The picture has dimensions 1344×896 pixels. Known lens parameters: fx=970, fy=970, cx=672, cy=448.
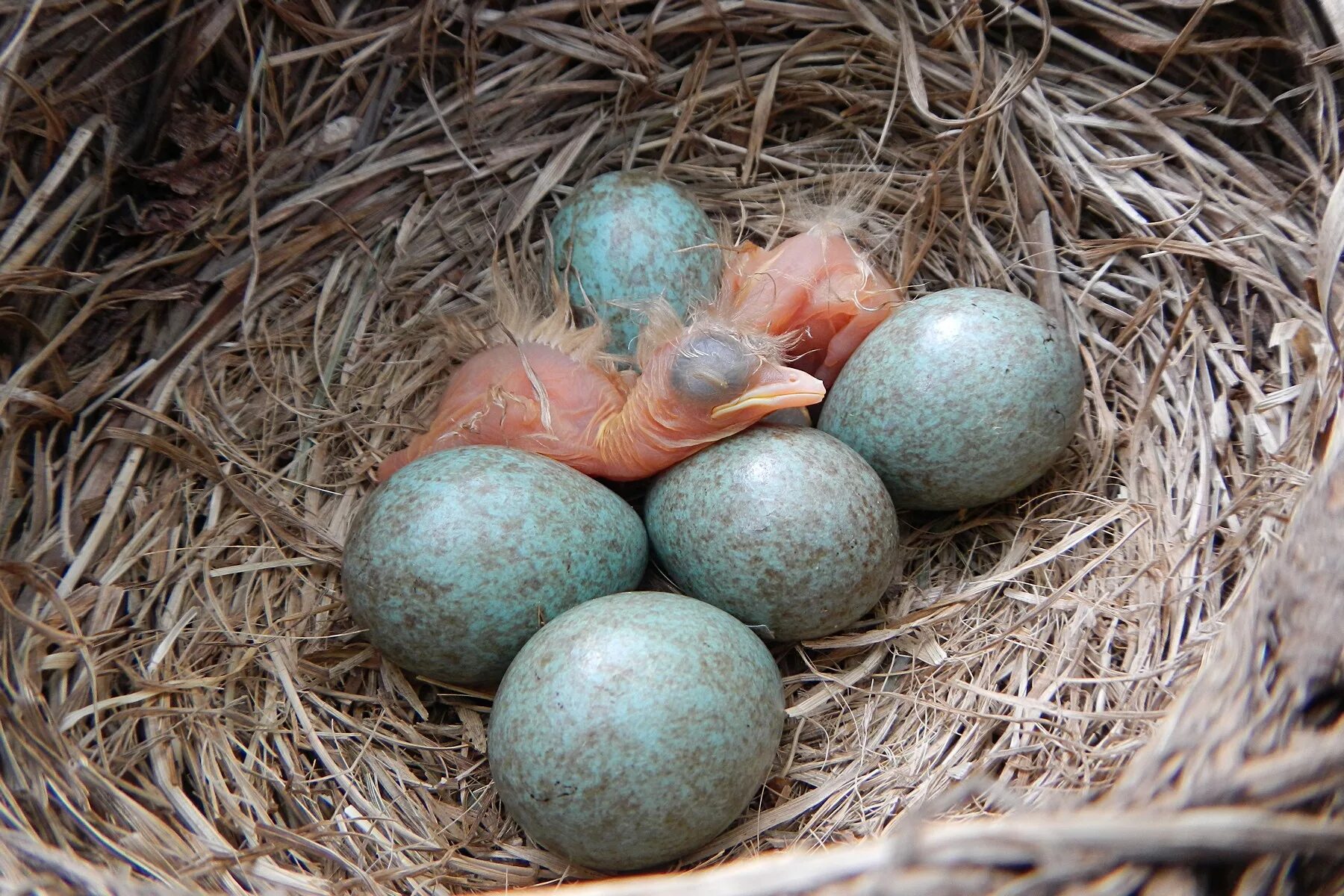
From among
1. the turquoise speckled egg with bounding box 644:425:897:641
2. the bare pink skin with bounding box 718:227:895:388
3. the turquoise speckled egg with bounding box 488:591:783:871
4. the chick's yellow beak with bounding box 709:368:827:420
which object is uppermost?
the bare pink skin with bounding box 718:227:895:388

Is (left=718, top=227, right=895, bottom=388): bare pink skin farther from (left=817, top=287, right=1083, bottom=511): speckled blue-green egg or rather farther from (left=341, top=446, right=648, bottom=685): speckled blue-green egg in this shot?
(left=341, top=446, right=648, bottom=685): speckled blue-green egg

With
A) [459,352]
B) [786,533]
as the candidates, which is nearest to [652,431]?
[786,533]

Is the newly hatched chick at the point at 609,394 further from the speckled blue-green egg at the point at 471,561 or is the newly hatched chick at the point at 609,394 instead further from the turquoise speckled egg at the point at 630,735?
the turquoise speckled egg at the point at 630,735

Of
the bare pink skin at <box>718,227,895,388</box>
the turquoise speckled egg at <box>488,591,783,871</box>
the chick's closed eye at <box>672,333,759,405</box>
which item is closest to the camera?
the turquoise speckled egg at <box>488,591,783,871</box>

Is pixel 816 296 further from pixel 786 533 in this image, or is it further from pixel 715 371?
pixel 786 533

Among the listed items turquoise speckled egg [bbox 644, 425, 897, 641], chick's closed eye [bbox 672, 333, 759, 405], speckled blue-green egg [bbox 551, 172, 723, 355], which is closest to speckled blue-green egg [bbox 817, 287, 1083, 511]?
turquoise speckled egg [bbox 644, 425, 897, 641]

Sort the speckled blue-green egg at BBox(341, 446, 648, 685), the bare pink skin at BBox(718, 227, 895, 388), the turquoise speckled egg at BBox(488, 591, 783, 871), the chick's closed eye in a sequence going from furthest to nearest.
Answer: the bare pink skin at BBox(718, 227, 895, 388) → the chick's closed eye → the speckled blue-green egg at BBox(341, 446, 648, 685) → the turquoise speckled egg at BBox(488, 591, 783, 871)

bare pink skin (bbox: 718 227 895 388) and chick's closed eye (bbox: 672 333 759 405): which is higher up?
bare pink skin (bbox: 718 227 895 388)

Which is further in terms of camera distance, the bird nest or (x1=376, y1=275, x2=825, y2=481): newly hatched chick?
(x1=376, y1=275, x2=825, y2=481): newly hatched chick
